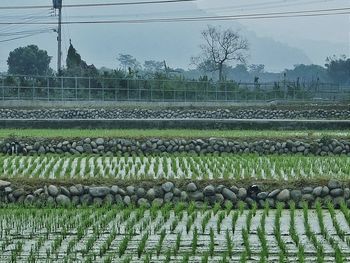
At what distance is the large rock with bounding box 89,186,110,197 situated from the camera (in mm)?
9961

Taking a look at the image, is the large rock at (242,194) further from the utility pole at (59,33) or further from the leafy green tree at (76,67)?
the utility pole at (59,33)

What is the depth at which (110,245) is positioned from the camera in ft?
23.7

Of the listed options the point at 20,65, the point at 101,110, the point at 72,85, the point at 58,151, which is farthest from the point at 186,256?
the point at 20,65

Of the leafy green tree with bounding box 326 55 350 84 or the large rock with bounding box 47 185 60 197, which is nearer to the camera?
the large rock with bounding box 47 185 60 197

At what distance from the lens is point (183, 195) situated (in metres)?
9.95

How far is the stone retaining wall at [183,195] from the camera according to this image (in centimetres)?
991

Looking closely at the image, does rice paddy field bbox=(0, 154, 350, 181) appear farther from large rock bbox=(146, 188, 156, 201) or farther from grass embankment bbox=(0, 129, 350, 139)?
large rock bbox=(146, 188, 156, 201)

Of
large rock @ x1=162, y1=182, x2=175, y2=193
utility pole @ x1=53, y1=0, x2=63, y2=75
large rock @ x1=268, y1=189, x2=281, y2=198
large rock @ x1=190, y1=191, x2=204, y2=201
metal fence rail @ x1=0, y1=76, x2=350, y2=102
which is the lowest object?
large rock @ x1=190, y1=191, x2=204, y2=201

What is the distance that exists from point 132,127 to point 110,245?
55.5 ft

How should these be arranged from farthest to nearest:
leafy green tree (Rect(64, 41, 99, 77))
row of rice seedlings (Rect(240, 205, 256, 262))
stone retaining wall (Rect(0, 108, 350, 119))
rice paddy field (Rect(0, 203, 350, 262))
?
leafy green tree (Rect(64, 41, 99, 77))
stone retaining wall (Rect(0, 108, 350, 119))
rice paddy field (Rect(0, 203, 350, 262))
row of rice seedlings (Rect(240, 205, 256, 262))

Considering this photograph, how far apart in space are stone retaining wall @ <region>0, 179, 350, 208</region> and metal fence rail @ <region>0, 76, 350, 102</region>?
27563 millimetres

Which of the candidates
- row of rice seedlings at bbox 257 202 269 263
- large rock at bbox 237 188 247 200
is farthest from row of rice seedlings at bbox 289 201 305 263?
large rock at bbox 237 188 247 200

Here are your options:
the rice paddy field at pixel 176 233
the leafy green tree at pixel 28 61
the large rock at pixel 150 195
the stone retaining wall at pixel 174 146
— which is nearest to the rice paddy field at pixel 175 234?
the rice paddy field at pixel 176 233

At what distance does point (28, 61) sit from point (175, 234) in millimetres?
49701
